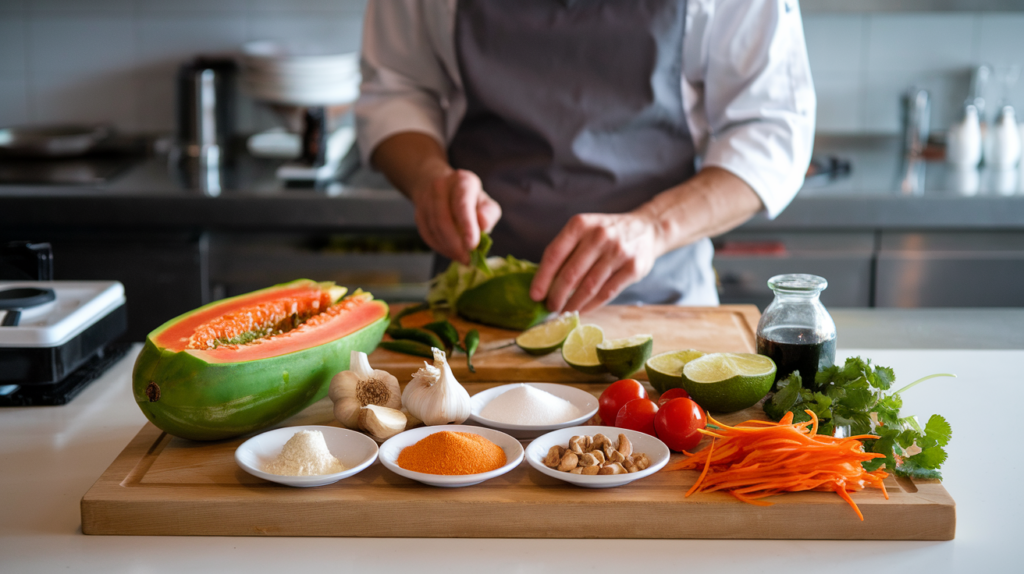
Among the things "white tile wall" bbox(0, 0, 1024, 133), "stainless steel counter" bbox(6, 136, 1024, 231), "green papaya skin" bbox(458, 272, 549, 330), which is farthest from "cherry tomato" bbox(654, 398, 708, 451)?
"white tile wall" bbox(0, 0, 1024, 133)

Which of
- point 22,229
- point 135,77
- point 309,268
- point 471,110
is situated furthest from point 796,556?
point 135,77

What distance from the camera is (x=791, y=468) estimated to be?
3.08 feet

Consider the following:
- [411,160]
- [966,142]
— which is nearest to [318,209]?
[411,160]

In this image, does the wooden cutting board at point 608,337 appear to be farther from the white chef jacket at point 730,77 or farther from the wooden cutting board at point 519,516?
the wooden cutting board at point 519,516

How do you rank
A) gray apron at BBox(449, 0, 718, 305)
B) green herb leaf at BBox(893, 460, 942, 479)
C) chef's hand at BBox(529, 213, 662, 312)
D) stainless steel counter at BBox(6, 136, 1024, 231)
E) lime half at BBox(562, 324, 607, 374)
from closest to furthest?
green herb leaf at BBox(893, 460, 942, 479)
lime half at BBox(562, 324, 607, 374)
chef's hand at BBox(529, 213, 662, 312)
gray apron at BBox(449, 0, 718, 305)
stainless steel counter at BBox(6, 136, 1024, 231)

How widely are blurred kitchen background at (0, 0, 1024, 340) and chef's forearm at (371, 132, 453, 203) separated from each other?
0.64 meters

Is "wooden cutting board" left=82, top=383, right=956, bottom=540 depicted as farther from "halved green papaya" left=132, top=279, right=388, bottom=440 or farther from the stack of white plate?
the stack of white plate

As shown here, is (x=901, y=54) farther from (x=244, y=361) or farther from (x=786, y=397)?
(x=244, y=361)

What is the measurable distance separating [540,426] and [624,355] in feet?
0.75

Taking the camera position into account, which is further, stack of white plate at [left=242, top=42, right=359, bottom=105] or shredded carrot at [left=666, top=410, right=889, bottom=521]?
stack of white plate at [left=242, top=42, right=359, bottom=105]

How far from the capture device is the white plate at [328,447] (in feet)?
3.04

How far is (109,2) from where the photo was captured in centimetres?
315

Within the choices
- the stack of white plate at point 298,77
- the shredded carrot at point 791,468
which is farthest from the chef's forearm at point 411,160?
the stack of white plate at point 298,77

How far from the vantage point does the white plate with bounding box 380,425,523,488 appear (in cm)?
92
